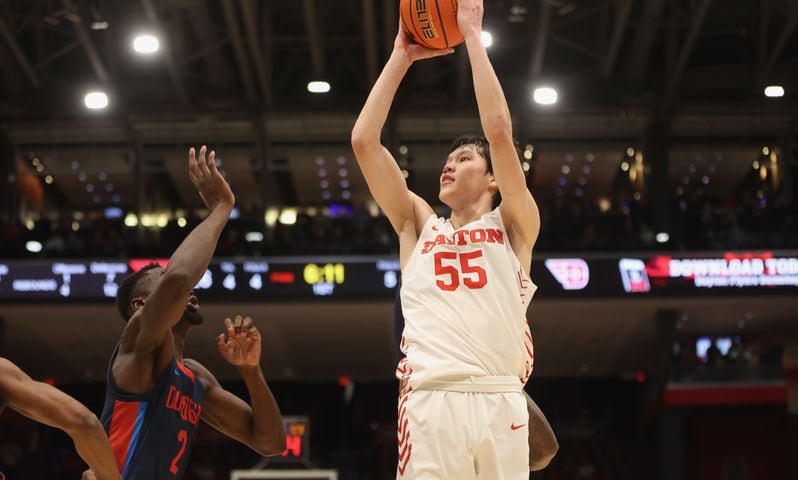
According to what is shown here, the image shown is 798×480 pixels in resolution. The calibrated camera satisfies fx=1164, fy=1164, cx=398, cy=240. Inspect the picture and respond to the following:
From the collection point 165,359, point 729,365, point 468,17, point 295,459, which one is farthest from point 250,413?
point 729,365

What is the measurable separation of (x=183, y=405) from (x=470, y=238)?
1245 mm

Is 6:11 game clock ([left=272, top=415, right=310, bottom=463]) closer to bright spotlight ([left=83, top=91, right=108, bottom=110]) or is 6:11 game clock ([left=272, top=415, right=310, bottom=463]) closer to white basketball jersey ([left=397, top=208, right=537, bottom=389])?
white basketball jersey ([left=397, top=208, right=537, bottom=389])

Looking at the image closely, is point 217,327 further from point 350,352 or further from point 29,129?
point 29,129

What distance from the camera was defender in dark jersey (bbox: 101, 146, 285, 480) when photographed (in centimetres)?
409

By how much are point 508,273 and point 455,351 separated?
357 millimetres

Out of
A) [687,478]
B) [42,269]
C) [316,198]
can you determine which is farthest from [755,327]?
[42,269]

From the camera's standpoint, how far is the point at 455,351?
157 inches

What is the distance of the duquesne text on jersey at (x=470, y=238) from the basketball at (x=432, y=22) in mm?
721

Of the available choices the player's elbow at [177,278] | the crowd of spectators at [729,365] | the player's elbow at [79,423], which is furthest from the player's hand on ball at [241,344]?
the crowd of spectators at [729,365]

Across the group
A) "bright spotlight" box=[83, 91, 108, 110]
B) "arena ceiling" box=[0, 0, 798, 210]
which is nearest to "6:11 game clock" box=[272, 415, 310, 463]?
"bright spotlight" box=[83, 91, 108, 110]

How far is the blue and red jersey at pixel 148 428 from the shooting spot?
13.7ft

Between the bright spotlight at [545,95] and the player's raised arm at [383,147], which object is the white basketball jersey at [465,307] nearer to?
the player's raised arm at [383,147]

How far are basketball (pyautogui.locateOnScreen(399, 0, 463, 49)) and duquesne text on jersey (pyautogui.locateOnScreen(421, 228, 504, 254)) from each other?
0.72 meters

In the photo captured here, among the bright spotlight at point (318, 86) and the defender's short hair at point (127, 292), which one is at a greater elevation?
the bright spotlight at point (318, 86)
